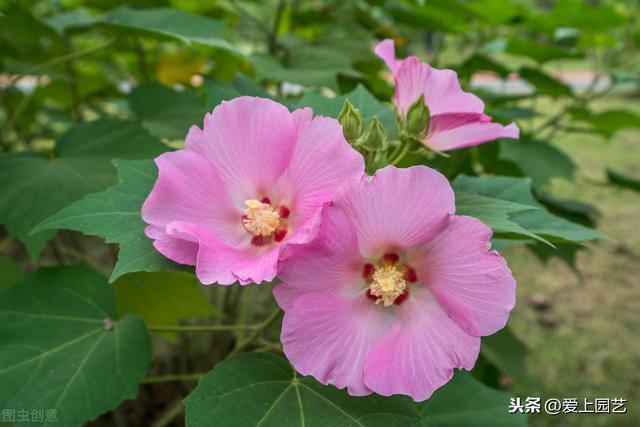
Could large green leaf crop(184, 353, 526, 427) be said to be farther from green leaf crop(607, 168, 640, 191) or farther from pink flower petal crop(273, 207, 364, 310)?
green leaf crop(607, 168, 640, 191)

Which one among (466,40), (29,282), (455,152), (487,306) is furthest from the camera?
(466,40)

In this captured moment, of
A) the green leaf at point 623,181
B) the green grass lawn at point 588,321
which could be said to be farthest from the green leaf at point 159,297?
the green leaf at point 623,181

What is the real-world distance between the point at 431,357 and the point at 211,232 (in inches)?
16.6

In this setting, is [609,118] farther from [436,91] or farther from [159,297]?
[159,297]

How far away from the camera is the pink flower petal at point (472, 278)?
841 mm

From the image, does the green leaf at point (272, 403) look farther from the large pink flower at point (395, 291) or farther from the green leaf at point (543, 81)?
the green leaf at point (543, 81)

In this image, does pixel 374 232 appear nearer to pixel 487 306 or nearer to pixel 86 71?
pixel 487 306

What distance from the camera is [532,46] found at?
245 cm

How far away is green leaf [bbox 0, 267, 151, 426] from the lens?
3.65ft

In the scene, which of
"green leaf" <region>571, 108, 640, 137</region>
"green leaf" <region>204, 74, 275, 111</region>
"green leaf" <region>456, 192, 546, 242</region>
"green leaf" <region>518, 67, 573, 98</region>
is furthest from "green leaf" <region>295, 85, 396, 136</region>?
"green leaf" <region>571, 108, 640, 137</region>

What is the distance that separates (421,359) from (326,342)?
0.15 meters

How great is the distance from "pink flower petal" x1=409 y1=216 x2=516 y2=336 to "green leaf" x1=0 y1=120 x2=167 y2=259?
0.86 meters

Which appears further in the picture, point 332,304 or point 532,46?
point 532,46

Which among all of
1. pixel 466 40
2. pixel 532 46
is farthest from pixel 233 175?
pixel 466 40
